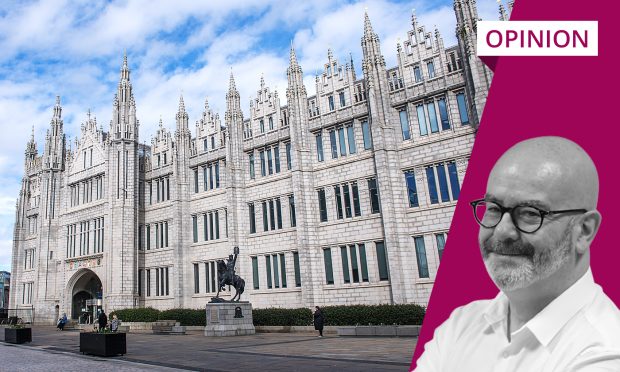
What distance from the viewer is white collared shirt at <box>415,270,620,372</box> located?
1367 mm

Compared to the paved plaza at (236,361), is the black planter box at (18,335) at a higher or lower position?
higher

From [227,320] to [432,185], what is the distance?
Result: 1353 centimetres

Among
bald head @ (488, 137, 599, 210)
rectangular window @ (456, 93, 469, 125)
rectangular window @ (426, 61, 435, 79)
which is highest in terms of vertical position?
rectangular window @ (426, 61, 435, 79)

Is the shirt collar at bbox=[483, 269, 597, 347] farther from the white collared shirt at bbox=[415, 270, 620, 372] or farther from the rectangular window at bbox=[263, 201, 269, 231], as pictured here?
the rectangular window at bbox=[263, 201, 269, 231]

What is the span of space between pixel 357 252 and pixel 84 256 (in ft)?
85.3

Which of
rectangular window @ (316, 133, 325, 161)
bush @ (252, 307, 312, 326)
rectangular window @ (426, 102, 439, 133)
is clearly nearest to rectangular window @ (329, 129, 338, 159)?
rectangular window @ (316, 133, 325, 161)

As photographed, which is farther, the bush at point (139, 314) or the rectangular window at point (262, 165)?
the bush at point (139, 314)

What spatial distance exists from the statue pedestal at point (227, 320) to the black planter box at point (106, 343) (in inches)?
348

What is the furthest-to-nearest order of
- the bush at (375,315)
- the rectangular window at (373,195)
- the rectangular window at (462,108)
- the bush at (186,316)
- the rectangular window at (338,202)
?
the bush at (186,316)
the rectangular window at (338,202)
the rectangular window at (373,195)
the rectangular window at (462,108)
the bush at (375,315)

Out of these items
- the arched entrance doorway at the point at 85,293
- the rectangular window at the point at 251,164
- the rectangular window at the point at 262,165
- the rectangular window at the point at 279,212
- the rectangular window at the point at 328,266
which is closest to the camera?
the rectangular window at the point at 328,266

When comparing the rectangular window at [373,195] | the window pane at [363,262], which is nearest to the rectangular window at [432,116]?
the rectangular window at [373,195]

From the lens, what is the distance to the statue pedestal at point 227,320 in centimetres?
2344

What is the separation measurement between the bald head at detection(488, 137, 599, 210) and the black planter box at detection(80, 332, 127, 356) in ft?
51.1

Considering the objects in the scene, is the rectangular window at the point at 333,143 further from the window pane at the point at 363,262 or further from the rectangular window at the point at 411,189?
the window pane at the point at 363,262
